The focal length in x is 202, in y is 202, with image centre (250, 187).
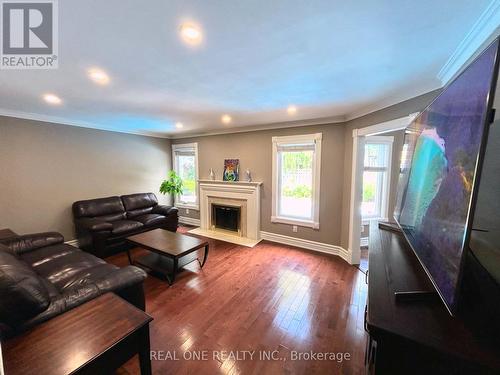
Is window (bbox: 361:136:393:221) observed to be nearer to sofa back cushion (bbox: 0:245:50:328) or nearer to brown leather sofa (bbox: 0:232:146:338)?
brown leather sofa (bbox: 0:232:146:338)

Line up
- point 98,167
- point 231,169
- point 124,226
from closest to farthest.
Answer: point 124,226 → point 98,167 → point 231,169

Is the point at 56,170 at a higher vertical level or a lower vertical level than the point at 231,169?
lower

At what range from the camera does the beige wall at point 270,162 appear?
11.4 ft

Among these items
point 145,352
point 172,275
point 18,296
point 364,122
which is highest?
point 364,122

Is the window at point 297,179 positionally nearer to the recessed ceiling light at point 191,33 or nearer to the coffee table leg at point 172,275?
the coffee table leg at point 172,275

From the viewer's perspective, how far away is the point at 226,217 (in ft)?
15.2

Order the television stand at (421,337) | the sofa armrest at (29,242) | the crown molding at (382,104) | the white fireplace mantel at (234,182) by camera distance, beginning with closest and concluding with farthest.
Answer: the television stand at (421,337) < the crown molding at (382,104) < the sofa armrest at (29,242) < the white fireplace mantel at (234,182)

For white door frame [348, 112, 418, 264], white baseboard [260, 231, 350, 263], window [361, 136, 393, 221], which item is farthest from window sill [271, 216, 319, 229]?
window [361, 136, 393, 221]

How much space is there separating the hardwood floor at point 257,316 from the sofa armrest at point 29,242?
95 cm

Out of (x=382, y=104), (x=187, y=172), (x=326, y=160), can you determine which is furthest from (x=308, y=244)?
(x=187, y=172)

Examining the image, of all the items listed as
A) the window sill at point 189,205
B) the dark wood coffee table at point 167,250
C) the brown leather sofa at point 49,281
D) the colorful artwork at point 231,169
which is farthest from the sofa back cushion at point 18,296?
the window sill at point 189,205

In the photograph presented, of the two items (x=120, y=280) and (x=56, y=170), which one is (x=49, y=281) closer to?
(x=120, y=280)

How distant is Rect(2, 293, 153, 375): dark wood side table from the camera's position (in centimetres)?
86

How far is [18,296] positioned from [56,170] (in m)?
3.47
